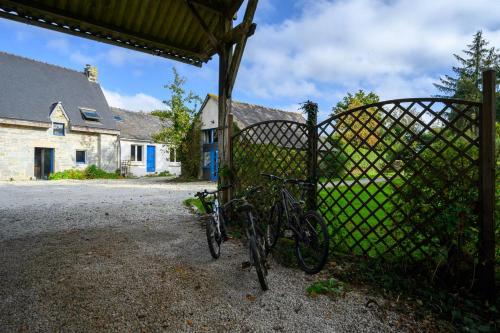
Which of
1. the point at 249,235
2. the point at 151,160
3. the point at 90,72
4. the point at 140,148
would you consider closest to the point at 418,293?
the point at 249,235

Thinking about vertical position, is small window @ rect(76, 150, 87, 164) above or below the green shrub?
above

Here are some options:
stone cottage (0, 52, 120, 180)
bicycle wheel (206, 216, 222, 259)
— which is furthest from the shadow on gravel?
stone cottage (0, 52, 120, 180)

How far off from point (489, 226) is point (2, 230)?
22.0 ft

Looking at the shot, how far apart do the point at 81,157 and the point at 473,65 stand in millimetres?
39580

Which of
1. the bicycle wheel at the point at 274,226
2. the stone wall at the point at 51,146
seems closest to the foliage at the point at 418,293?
the bicycle wheel at the point at 274,226

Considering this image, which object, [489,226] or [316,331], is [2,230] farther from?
[489,226]

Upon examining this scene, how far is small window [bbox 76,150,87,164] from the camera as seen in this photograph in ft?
65.1

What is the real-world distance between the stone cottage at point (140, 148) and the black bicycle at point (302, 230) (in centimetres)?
1871

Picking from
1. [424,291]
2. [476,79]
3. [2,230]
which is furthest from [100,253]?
[476,79]

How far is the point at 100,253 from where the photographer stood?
146 inches

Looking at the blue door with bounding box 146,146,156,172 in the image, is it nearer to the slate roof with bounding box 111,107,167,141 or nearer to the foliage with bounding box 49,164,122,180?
the slate roof with bounding box 111,107,167,141

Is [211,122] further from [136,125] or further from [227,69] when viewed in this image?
[227,69]

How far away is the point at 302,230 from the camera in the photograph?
3.20 m

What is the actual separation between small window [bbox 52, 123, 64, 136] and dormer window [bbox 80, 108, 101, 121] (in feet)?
5.49
